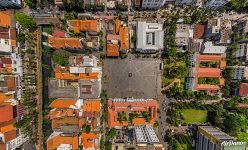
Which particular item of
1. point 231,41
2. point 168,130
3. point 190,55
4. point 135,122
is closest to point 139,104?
point 135,122

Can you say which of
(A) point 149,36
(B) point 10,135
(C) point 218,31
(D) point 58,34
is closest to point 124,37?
(A) point 149,36

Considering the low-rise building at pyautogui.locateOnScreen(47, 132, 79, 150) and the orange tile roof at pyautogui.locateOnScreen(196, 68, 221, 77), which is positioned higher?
the orange tile roof at pyautogui.locateOnScreen(196, 68, 221, 77)

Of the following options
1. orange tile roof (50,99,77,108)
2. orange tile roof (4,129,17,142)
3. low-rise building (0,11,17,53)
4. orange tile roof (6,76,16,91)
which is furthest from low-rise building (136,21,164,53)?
orange tile roof (4,129,17,142)

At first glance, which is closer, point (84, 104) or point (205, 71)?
point (84, 104)

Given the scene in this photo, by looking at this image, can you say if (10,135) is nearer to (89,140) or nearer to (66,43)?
(89,140)

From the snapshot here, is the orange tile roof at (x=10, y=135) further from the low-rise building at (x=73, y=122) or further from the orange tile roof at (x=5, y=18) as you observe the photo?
the orange tile roof at (x=5, y=18)

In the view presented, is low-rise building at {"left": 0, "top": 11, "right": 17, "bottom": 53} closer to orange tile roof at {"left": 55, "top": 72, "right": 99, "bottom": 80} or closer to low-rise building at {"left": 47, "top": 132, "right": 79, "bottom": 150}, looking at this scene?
orange tile roof at {"left": 55, "top": 72, "right": 99, "bottom": 80}

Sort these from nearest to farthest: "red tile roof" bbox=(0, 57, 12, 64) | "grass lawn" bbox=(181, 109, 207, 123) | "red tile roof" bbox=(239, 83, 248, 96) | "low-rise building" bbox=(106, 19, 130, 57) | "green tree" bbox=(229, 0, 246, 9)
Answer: "red tile roof" bbox=(0, 57, 12, 64), "low-rise building" bbox=(106, 19, 130, 57), "green tree" bbox=(229, 0, 246, 9), "red tile roof" bbox=(239, 83, 248, 96), "grass lawn" bbox=(181, 109, 207, 123)

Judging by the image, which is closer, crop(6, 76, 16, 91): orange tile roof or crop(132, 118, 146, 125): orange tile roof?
crop(6, 76, 16, 91): orange tile roof
